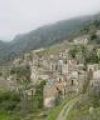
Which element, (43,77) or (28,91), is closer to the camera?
(28,91)

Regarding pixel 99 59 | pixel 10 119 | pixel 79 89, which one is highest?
pixel 99 59

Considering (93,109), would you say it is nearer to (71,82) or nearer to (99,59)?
(71,82)

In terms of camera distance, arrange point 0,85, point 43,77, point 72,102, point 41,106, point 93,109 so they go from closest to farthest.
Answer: point 93,109, point 72,102, point 41,106, point 43,77, point 0,85

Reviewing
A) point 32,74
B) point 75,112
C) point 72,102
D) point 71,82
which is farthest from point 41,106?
point 32,74

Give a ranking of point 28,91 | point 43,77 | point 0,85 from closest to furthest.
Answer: point 28,91, point 43,77, point 0,85

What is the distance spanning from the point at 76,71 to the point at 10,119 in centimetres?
1475

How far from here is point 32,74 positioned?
8194 centimetres

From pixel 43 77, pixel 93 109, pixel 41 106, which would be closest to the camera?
pixel 93 109

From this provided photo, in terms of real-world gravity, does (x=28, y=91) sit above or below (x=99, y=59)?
below

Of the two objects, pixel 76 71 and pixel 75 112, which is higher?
pixel 76 71

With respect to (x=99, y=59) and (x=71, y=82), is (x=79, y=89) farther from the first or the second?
(x=99, y=59)

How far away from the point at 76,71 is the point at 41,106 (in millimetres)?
9072

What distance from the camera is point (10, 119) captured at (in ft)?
183

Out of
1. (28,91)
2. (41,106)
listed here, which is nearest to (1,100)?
(28,91)
